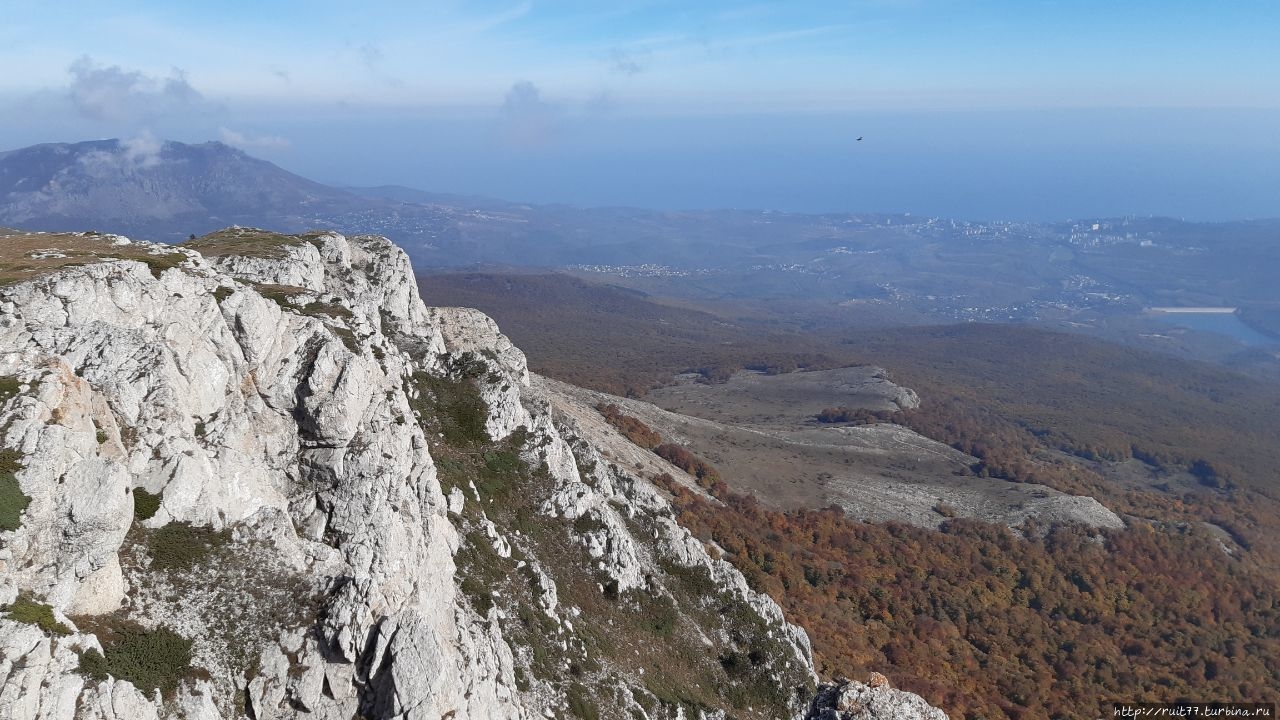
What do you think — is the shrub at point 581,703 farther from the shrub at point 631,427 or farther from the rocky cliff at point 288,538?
the shrub at point 631,427

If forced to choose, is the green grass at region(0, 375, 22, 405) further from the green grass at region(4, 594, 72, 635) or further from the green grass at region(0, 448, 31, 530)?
the green grass at region(4, 594, 72, 635)

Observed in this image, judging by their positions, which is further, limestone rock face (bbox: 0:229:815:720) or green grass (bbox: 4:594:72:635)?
limestone rock face (bbox: 0:229:815:720)

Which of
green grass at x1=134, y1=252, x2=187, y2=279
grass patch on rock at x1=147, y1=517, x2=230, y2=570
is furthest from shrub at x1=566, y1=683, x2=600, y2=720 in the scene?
green grass at x1=134, y1=252, x2=187, y2=279

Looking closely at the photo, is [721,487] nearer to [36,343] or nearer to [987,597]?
[987,597]

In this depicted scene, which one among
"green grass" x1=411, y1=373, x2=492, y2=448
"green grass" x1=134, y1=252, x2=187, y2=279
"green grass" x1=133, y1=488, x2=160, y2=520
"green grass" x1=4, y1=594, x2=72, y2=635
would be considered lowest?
"green grass" x1=411, y1=373, x2=492, y2=448

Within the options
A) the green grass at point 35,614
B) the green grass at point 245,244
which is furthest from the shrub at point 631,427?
the green grass at point 35,614

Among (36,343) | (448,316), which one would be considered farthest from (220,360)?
(448,316)
